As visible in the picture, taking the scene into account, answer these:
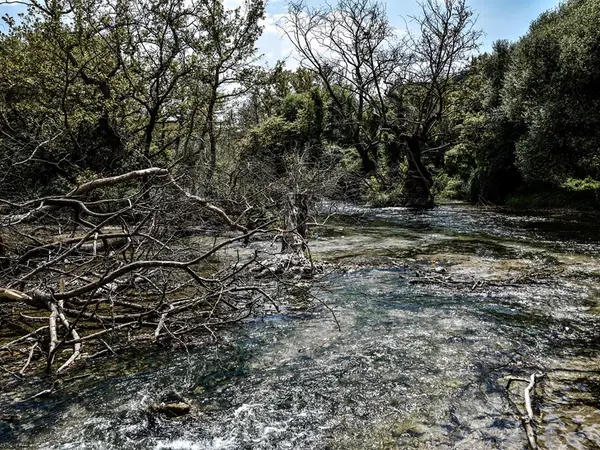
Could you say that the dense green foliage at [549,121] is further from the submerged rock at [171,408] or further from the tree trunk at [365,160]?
the submerged rock at [171,408]

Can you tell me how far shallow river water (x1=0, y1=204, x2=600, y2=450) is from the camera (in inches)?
143

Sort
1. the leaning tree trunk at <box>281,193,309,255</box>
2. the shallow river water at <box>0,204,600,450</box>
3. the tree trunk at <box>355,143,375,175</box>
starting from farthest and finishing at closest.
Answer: the tree trunk at <box>355,143,375,175</box>
the leaning tree trunk at <box>281,193,309,255</box>
the shallow river water at <box>0,204,600,450</box>

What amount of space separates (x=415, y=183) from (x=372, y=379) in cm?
1953

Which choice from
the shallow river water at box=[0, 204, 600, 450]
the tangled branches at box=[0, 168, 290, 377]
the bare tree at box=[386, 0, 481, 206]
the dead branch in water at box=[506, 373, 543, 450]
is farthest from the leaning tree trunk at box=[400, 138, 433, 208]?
the dead branch in water at box=[506, 373, 543, 450]

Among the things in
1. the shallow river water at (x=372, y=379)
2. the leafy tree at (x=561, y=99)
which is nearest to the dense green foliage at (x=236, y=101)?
the leafy tree at (x=561, y=99)

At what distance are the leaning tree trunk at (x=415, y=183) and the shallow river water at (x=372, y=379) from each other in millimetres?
14336

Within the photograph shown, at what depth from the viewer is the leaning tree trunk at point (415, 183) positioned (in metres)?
22.4

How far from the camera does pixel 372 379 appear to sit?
4.59 metres

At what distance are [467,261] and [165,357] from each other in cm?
735

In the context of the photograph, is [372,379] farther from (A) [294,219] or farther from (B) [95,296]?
(A) [294,219]

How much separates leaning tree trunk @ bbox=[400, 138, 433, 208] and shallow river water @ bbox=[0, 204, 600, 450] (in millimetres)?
14336

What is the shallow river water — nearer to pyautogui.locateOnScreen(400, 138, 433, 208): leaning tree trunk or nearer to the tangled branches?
the tangled branches

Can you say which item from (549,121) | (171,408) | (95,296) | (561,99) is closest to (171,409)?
(171,408)

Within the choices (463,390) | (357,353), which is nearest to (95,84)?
(357,353)
